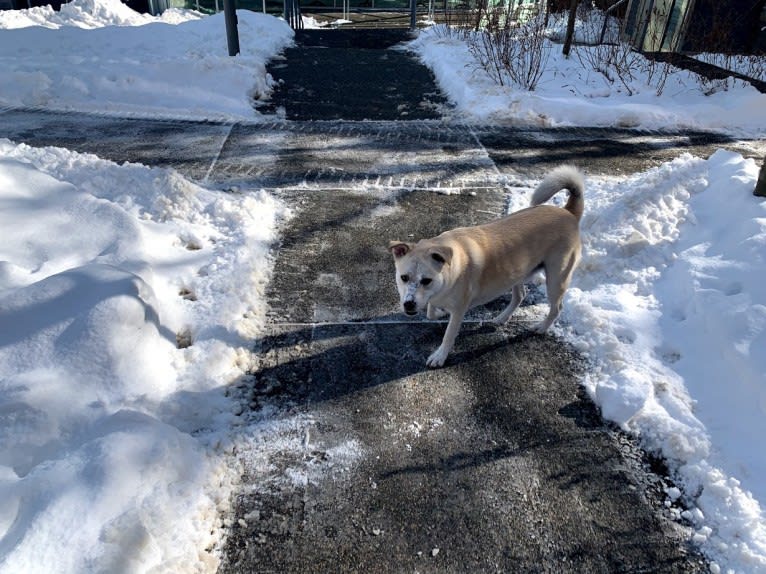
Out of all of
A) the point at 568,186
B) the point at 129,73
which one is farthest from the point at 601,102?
the point at 129,73

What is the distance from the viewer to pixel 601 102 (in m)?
9.59

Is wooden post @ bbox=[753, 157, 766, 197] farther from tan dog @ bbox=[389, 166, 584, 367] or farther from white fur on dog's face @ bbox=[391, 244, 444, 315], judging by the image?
white fur on dog's face @ bbox=[391, 244, 444, 315]

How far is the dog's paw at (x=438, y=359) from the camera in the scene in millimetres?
3689

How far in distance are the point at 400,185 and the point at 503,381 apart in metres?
3.41

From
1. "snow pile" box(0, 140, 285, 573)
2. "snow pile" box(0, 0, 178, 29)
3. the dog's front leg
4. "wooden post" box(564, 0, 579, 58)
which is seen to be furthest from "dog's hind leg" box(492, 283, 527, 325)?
"snow pile" box(0, 0, 178, 29)

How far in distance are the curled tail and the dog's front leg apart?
4.00 feet

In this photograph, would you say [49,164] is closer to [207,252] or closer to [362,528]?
[207,252]

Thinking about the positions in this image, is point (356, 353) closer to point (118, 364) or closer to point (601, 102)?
point (118, 364)

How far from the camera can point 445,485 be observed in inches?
113

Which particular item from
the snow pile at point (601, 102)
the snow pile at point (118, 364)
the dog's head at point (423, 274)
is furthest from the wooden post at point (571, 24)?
the dog's head at point (423, 274)

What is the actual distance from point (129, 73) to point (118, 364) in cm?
780

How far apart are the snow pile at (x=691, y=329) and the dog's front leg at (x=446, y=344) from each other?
1000 mm

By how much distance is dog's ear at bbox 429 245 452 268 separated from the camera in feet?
10.6

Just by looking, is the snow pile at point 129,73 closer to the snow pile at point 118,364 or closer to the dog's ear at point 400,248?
the snow pile at point 118,364
